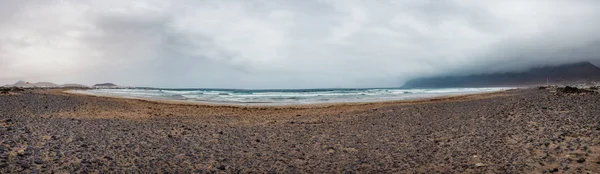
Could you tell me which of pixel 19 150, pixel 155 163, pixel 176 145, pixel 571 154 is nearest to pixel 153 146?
pixel 176 145

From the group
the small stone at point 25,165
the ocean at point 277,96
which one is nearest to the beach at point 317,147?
the small stone at point 25,165

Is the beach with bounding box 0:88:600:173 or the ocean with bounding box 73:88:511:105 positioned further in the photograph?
the ocean with bounding box 73:88:511:105

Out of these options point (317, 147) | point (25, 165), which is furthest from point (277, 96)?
point (25, 165)

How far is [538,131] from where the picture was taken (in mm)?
10227

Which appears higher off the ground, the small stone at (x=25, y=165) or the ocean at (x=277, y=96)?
the ocean at (x=277, y=96)

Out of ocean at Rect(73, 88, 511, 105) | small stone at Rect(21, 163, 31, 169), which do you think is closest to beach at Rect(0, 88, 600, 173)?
small stone at Rect(21, 163, 31, 169)

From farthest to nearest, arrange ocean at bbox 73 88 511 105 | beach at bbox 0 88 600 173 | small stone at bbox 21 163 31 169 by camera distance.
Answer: ocean at bbox 73 88 511 105, beach at bbox 0 88 600 173, small stone at bbox 21 163 31 169

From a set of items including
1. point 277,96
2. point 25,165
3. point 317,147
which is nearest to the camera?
point 25,165

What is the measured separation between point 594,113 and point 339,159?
10221mm

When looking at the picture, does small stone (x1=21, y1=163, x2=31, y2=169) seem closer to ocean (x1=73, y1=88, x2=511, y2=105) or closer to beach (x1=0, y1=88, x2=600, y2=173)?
beach (x1=0, y1=88, x2=600, y2=173)

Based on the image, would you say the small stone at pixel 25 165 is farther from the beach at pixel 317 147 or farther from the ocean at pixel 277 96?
the ocean at pixel 277 96

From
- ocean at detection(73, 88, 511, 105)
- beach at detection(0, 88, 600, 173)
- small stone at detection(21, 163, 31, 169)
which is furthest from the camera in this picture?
ocean at detection(73, 88, 511, 105)

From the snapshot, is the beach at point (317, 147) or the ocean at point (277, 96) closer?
the beach at point (317, 147)

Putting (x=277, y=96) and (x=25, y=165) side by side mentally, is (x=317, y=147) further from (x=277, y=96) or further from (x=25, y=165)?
(x=277, y=96)
